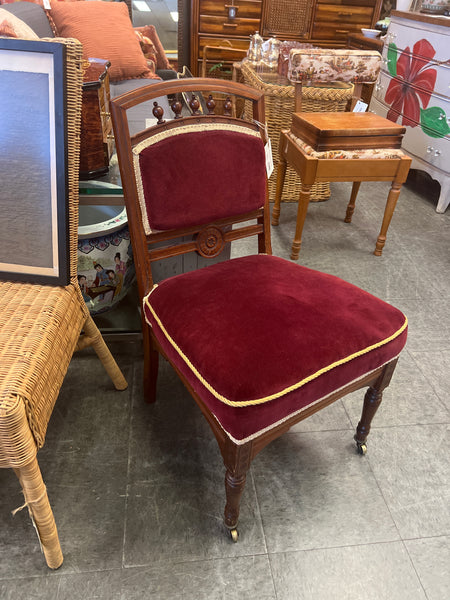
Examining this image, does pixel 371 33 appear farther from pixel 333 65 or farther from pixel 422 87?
pixel 333 65

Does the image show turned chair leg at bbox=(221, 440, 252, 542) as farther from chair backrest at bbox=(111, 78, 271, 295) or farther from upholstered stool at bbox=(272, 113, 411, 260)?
upholstered stool at bbox=(272, 113, 411, 260)

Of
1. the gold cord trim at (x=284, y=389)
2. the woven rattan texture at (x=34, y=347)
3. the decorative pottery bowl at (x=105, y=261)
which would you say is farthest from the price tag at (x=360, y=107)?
the woven rattan texture at (x=34, y=347)

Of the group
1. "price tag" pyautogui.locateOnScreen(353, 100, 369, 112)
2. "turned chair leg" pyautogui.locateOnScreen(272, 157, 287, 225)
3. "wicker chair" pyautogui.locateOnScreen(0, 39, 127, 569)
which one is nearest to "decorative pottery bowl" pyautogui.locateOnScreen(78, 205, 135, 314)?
"wicker chair" pyautogui.locateOnScreen(0, 39, 127, 569)

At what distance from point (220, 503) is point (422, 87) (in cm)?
284

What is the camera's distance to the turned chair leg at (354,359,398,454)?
43.4 inches

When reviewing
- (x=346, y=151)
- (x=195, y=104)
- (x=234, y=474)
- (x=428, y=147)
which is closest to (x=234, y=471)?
(x=234, y=474)

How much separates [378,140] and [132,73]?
1.64m

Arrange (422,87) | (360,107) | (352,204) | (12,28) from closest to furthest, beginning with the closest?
1. (12,28)
2. (360,107)
3. (352,204)
4. (422,87)

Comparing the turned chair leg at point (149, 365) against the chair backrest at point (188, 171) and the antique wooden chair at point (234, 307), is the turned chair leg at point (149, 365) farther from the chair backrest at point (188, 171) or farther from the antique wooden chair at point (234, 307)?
the chair backrest at point (188, 171)

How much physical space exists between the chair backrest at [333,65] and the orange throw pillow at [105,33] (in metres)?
1.16

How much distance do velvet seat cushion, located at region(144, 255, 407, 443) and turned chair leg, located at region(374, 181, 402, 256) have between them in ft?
4.21

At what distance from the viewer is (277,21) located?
13.3 feet

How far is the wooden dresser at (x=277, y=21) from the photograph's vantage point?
12.8 feet

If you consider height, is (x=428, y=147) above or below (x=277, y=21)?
below
